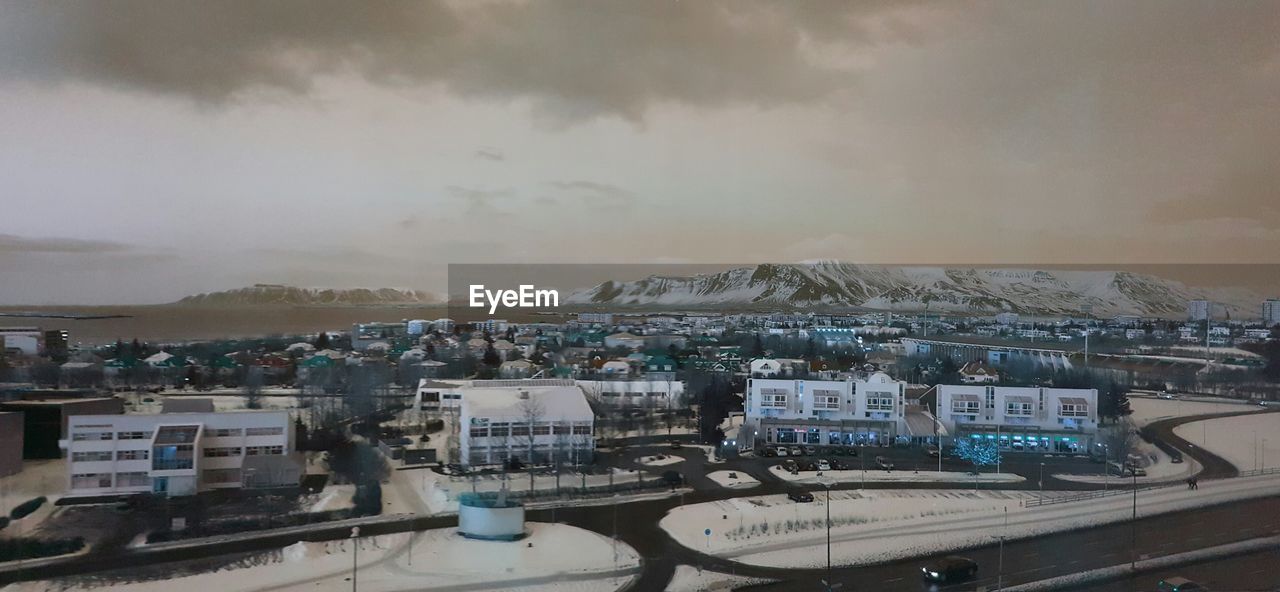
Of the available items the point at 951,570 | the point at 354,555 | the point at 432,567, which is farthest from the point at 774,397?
the point at 354,555

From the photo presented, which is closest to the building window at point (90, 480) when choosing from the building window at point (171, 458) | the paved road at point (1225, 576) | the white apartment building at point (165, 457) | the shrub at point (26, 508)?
the white apartment building at point (165, 457)

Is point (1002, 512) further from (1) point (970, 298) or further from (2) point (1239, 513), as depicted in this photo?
(1) point (970, 298)

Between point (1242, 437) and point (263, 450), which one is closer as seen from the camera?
point (263, 450)

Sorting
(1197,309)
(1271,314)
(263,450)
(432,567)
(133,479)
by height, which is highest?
(1197,309)

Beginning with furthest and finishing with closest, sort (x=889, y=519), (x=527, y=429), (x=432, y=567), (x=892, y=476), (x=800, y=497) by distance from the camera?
(x=527, y=429)
(x=892, y=476)
(x=800, y=497)
(x=889, y=519)
(x=432, y=567)

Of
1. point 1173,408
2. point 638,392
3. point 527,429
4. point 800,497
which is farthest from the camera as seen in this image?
point 1173,408

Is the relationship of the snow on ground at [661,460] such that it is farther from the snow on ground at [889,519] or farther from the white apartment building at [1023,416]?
the white apartment building at [1023,416]

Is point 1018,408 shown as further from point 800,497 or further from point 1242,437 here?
point 800,497
